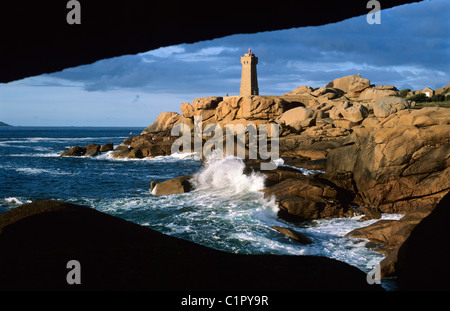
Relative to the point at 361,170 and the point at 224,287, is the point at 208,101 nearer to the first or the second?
the point at 361,170

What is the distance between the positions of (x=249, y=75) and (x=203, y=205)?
56860 millimetres

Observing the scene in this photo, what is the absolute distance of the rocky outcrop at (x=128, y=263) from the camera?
4305mm

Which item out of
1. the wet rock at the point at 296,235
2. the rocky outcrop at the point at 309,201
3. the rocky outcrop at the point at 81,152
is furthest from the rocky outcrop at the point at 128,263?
the rocky outcrop at the point at 81,152

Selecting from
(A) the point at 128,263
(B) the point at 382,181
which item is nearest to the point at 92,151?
(B) the point at 382,181

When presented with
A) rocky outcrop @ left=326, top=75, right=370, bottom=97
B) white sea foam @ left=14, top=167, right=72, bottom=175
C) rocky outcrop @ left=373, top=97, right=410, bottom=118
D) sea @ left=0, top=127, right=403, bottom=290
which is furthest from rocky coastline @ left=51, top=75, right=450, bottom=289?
rocky outcrop @ left=326, top=75, right=370, bottom=97

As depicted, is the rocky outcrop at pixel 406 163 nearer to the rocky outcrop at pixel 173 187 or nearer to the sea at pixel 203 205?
the sea at pixel 203 205

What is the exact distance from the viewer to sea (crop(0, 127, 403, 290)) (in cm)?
1302

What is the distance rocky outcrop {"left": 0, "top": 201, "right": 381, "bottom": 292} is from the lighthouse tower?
2697 inches

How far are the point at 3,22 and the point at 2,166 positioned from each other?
1712 inches

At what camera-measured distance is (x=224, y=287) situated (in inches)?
172

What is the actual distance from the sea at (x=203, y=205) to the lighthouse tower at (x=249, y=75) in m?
38.5

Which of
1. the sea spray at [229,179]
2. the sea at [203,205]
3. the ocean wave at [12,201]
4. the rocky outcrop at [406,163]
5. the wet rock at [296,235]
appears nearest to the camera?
the sea at [203,205]

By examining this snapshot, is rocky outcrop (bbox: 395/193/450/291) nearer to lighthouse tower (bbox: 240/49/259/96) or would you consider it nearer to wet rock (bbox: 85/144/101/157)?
wet rock (bbox: 85/144/101/157)
